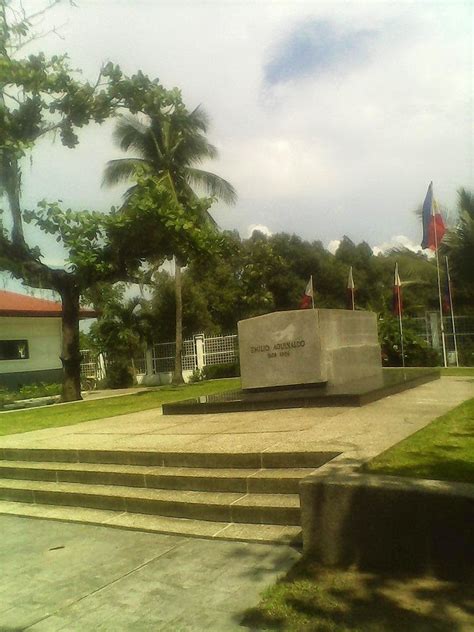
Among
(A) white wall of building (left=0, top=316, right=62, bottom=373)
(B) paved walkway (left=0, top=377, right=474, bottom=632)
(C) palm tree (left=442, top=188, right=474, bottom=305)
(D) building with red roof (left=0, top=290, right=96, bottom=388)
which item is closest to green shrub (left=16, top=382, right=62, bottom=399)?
(D) building with red roof (left=0, top=290, right=96, bottom=388)

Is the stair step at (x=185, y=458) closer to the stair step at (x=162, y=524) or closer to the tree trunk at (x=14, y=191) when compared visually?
the stair step at (x=162, y=524)

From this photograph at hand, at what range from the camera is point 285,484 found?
16.0 feet

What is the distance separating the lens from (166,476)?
18.2ft

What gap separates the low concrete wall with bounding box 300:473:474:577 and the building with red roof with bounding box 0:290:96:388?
19.6m

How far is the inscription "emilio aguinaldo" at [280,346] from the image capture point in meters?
10.2

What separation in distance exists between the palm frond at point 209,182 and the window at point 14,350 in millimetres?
9291

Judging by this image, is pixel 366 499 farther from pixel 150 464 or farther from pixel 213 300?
pixel 213 300

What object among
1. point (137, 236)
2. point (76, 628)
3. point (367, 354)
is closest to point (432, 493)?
point (76, 628)

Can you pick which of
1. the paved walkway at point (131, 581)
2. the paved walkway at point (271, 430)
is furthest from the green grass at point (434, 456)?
the paved walkway at point (131, 581)

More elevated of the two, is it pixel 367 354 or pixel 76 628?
pixel 367 354

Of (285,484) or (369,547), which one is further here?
(285,484)

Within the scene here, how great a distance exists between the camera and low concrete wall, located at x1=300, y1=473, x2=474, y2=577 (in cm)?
345

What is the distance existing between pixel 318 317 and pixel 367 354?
10.8 ft

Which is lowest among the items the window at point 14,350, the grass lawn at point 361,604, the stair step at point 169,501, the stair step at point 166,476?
the grass lawn at point 361,604
